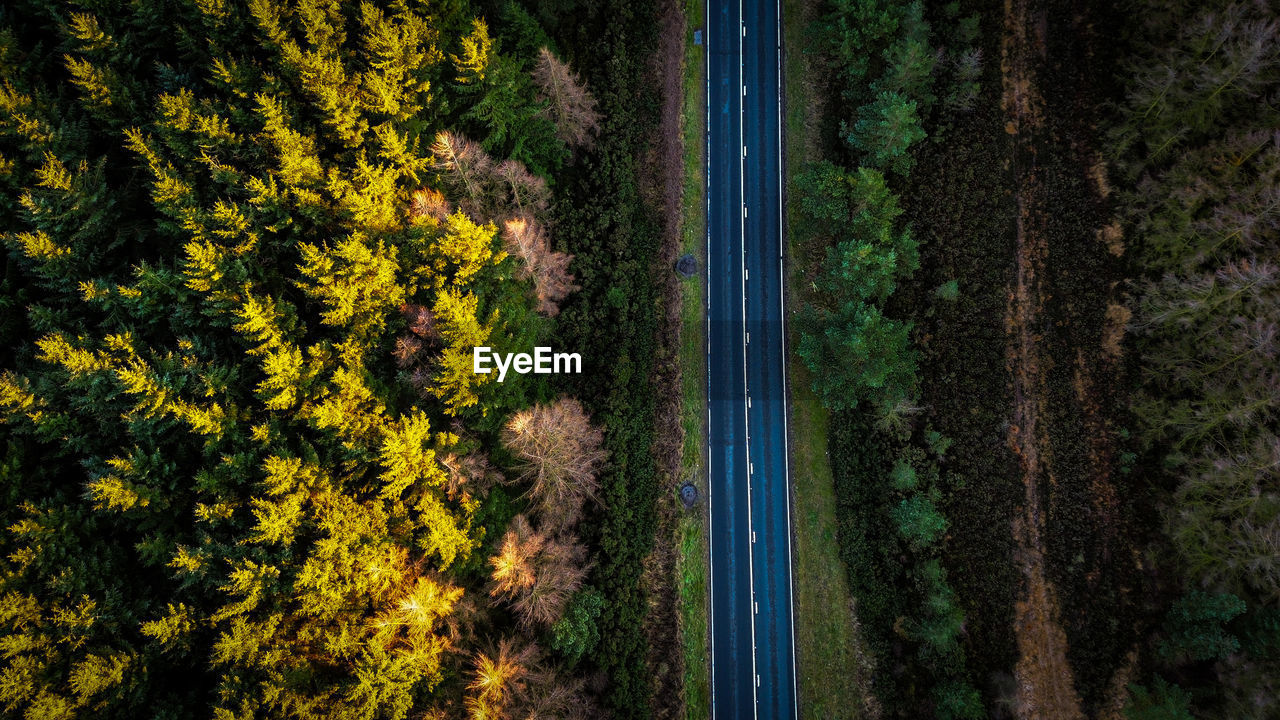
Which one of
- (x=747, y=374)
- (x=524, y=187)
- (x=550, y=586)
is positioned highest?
(x=524, y=187)

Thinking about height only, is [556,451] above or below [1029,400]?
below

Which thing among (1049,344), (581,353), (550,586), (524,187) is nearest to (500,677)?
(550,586)

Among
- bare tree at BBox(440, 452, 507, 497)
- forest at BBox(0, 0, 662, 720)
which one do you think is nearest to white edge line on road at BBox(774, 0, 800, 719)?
forest at BBox(0, 0, 662, 720)

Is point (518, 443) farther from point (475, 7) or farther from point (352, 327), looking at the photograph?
point (475, 7)

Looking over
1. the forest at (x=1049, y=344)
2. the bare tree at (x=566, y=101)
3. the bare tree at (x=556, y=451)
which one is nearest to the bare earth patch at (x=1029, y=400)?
the forest at (x=1049, y=344)

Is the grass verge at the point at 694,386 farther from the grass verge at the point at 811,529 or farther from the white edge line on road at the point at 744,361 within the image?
the grass verge at the point at 811,529

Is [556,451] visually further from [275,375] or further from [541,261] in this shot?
[275,375]

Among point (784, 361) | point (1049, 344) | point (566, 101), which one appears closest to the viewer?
point (566, 101)
